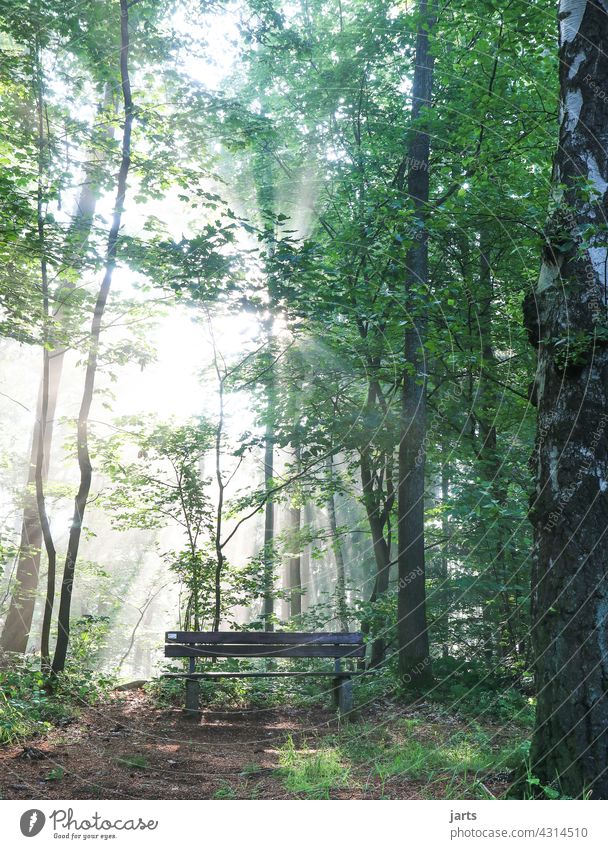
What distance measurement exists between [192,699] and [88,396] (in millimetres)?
3660

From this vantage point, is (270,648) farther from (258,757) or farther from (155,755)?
(155,755)

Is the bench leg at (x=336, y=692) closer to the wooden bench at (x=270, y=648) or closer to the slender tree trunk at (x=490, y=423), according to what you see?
the wooden bench at (x=270, y=648)

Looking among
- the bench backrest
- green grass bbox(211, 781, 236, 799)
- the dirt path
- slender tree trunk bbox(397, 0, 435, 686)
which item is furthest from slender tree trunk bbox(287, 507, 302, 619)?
green grass bbox(211, 781, 236, 799)

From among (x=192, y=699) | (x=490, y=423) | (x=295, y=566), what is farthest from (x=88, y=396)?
(x=295, y=566)

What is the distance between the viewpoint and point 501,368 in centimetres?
906

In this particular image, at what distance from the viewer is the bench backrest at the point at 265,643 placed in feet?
21.9

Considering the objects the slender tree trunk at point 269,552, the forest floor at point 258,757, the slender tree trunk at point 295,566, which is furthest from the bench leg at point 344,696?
the slender tree trunk at point 295,566

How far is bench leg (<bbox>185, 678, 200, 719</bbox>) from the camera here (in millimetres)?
6734

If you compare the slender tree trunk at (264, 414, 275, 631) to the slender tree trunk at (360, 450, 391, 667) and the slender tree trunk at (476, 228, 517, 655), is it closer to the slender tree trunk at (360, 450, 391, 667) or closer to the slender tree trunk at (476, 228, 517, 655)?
the slender tree trunk at (360, 450, 391, 667)

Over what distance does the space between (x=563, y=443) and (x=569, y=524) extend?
44 cm

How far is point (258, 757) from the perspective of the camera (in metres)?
4.96

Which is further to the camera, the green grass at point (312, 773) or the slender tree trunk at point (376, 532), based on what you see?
the slender tree trunk at point (376, 532)

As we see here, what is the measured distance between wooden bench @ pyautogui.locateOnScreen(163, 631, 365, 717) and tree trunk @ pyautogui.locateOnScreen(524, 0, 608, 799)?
3726 millimetres

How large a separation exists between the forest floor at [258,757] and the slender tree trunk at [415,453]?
989 mm
